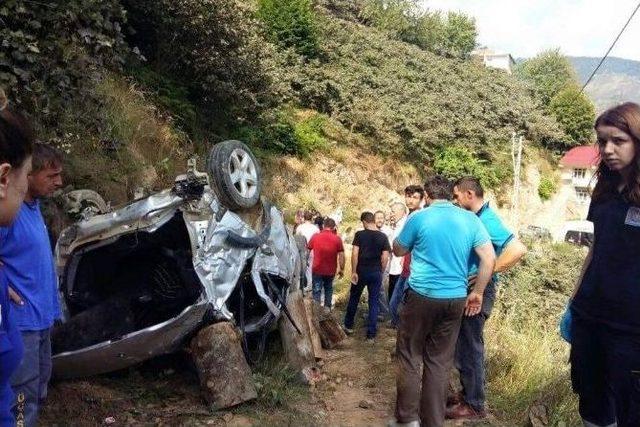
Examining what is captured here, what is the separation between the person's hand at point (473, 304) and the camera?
13.0 feet

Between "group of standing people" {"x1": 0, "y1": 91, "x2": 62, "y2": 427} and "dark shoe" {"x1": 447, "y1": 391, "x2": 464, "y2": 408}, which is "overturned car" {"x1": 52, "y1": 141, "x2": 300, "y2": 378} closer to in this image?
"group of standing people" {"x1": 0, "y1": 91, "x2": 62, "y2": 427}

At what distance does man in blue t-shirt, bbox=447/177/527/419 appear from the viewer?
14.0 feet

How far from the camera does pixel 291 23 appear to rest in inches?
813

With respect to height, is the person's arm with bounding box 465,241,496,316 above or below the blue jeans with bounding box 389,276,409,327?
above

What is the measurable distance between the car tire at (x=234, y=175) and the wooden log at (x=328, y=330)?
1862 mm

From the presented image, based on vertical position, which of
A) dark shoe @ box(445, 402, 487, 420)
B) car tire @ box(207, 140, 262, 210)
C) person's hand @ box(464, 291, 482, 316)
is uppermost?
car tire @ box(207, 140, 262, 210)

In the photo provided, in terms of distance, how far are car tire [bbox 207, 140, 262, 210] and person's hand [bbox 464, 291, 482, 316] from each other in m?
2.09

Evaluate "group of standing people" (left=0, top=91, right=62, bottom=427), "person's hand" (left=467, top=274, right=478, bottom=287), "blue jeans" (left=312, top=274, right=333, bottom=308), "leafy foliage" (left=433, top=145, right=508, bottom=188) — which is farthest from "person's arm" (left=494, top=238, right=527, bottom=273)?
"leafy foliage" (left=433, top=145, right=508, bottom=188)

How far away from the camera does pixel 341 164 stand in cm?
2006

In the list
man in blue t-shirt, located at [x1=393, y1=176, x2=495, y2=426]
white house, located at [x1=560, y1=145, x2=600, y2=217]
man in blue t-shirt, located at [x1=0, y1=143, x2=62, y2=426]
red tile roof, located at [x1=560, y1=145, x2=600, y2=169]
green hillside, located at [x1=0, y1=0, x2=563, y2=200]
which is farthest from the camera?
white house, located at [x1=560, y1=145, x2=600, y2=217]

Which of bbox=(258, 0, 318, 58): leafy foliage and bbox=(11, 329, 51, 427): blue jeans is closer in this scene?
bbox=(11, 329, 51, 427): blue jeans

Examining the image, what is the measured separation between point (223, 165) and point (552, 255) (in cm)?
651

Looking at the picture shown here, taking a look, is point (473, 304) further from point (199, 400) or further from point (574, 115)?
point (574, 115)

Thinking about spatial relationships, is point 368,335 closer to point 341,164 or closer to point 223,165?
point 223,165
